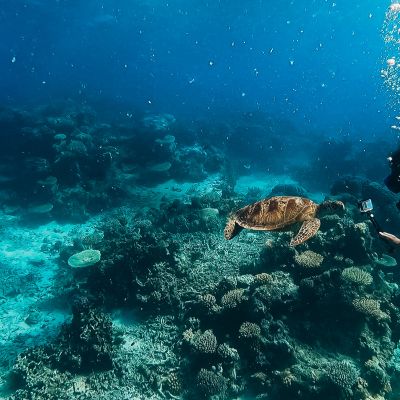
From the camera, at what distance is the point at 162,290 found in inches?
333

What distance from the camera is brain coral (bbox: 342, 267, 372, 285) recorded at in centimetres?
764

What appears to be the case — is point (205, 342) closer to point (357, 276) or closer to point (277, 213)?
point (277, 213)

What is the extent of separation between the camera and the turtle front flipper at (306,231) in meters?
5.27

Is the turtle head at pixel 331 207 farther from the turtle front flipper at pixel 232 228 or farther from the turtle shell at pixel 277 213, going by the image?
the turtle front flipper at pixel 232 228

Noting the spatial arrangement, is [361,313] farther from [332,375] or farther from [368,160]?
[368,160]

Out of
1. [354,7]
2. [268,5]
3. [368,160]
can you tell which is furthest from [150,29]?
[368,160]

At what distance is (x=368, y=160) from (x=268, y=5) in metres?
37.3

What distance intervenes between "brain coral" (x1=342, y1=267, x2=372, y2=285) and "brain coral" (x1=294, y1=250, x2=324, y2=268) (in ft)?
2.04

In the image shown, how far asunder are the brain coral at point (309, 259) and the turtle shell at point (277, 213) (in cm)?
226

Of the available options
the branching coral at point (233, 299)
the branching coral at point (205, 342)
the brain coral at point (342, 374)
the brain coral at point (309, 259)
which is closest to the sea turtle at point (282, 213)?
the branching coral at point (233, 299)

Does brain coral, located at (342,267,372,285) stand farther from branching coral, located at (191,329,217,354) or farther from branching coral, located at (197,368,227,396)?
branching coral, located at (197,368,227,396)

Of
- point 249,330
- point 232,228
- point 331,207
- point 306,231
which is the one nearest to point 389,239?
point 306,231

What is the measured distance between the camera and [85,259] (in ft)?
33.0

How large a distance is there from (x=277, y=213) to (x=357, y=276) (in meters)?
3.00
